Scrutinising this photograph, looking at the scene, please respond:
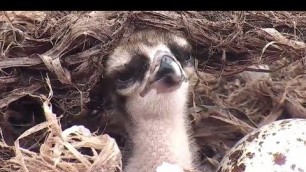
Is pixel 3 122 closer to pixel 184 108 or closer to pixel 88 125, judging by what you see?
pixel 88 125

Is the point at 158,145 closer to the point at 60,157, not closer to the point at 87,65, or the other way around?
the point at 87,65

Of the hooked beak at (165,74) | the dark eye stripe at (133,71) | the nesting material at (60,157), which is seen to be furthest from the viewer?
the dark eye stripe at (133,71)

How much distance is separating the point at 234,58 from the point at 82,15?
0.55 metres

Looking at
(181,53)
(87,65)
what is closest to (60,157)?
(87,65)

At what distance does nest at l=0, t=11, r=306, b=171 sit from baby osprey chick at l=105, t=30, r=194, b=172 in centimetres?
5

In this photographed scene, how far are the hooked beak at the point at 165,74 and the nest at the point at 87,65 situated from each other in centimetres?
15

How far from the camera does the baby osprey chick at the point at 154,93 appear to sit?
79.0 inches

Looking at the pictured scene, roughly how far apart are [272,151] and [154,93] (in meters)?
0.40

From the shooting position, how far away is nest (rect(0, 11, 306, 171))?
187 centimetres

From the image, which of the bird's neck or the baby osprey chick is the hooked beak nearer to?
the baby osprey chick

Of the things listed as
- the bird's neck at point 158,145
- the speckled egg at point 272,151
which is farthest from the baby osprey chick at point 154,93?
the speckled egg at point 272,151

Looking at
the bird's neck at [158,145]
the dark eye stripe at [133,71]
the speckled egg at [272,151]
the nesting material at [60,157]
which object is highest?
the dark eye stripe at [133,71]

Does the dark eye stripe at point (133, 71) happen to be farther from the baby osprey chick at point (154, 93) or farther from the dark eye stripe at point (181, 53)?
the dark eye stripe at point (181, 53)
